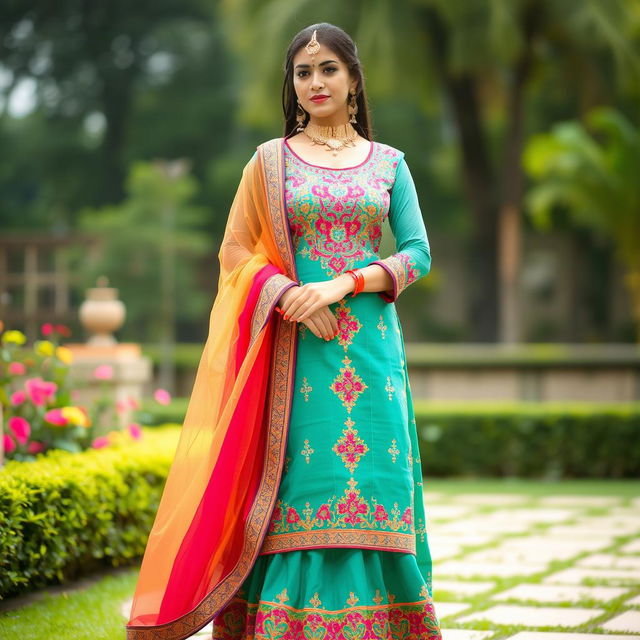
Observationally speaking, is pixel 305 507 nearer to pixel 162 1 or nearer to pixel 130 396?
pixel 130 396

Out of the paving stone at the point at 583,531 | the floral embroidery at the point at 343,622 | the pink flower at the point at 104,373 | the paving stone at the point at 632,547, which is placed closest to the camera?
the floral embroidery at the point at 343,622

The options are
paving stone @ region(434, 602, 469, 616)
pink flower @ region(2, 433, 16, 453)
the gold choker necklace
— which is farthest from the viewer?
pink flower @ region(2, 433, 16, 453)

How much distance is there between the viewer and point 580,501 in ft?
23.7

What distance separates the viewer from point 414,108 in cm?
2250

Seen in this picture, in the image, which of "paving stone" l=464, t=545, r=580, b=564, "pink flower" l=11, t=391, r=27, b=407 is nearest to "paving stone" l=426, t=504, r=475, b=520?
"paving stone" l=464, t=545, r=580, b=564

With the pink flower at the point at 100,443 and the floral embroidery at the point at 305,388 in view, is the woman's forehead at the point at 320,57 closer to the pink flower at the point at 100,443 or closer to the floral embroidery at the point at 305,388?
the floral embroidery at the point at 305,388

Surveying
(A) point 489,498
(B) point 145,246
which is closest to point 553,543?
(A) point 489,498

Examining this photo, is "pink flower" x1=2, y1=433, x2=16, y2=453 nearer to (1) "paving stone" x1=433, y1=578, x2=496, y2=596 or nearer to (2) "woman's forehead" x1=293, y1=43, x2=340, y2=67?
(1) "paving stone" x1=433, y1=578, x2=496, y2=596

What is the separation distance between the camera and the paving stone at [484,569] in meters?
4.46

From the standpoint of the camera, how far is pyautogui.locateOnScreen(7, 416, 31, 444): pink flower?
4.44m

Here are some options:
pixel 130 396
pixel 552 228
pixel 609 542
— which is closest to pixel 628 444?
pixel 609 542

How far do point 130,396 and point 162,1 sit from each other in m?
18.2

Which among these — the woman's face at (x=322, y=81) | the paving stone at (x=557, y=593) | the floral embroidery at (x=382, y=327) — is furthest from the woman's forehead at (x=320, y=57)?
the paving stone at (x=557, y=593)

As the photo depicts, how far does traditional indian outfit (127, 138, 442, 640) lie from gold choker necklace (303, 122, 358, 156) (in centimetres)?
8
